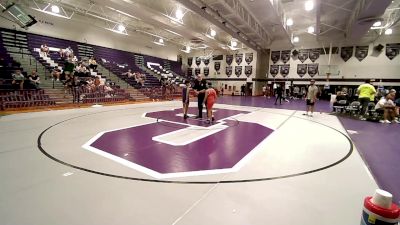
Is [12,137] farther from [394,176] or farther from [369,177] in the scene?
[394,176]

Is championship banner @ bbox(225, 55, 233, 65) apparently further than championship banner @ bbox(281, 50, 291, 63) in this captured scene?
Yes

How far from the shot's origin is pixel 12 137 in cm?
485

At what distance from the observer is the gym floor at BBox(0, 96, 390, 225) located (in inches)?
84.8

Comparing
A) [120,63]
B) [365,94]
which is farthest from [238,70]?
[365,94]

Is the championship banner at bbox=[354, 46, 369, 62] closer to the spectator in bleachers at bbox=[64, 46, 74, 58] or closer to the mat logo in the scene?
the mat logo

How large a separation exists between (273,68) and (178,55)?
473 inches

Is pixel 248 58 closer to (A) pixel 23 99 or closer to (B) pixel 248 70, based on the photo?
(B) pixel 248 70

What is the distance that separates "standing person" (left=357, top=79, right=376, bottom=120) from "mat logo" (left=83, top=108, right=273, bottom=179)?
5.18 m

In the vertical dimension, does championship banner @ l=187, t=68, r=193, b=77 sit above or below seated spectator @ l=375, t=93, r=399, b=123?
above

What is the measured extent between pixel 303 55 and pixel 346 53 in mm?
3723

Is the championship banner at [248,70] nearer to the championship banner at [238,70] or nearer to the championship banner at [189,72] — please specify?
the championship banner at [238,70]

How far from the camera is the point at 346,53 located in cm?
2053

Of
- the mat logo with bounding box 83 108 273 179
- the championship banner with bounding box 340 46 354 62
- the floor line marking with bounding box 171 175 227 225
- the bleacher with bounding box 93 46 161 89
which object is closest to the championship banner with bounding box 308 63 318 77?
the championship banner with bounding box 340 46 354 62

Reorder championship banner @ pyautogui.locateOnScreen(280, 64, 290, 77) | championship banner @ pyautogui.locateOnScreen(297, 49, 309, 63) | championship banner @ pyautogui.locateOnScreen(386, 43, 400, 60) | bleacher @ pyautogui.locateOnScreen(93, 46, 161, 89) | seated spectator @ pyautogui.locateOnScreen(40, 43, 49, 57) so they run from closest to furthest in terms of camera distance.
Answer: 1. seated spectator @ pyautogui.locateOnScreen(40, 43, 49, 57)
2. championship banner @ pyautogui.locateOnScreen(386, 43, 400, 60)
3. bleacher @ pyautogui.locateOnScreen(93, 46, 161, 89)
4. championship banner @ pyautogui.locateOnScreen(297, 49, 309, 63)
5. championship banner @ pyautogui.locateOnScreen(280, 64, 290, 77)
